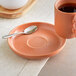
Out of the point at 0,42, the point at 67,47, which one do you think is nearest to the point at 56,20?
the point at 67,47

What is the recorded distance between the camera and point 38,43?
0.73 metres

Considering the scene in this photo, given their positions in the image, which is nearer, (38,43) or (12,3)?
(38,43)

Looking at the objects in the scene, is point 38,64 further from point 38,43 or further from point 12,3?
→ point 12,3

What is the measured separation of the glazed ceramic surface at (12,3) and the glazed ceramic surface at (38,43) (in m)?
0.12

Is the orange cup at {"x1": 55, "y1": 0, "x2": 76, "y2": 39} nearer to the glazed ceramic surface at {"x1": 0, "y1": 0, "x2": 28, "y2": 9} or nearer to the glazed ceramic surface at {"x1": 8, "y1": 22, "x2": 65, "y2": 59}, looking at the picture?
the glazed ceramic surface at {"x1": 8, "y1": 22, "x2": 65, "y2": 59}

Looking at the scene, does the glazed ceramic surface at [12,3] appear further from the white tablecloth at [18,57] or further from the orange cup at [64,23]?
the orange cup at [64,23]

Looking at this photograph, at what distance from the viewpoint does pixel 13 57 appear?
70cm

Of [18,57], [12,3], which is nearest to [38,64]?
[18,57]

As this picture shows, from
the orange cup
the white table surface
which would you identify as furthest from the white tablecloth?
the orange cup

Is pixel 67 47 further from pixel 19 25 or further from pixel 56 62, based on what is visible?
pixel 19 25

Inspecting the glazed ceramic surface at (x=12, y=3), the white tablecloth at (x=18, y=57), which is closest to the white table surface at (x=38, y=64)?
the white tablecloth at (x=18, y=57)

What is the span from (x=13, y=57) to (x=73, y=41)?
0.72 ft

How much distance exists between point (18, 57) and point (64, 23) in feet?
0.59

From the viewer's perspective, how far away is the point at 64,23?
0.69 m
